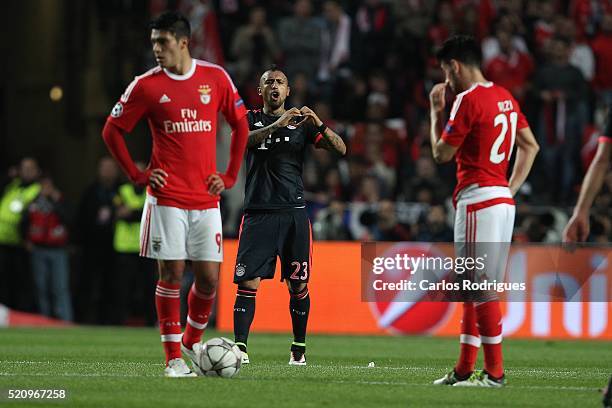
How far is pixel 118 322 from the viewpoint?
63.5 feet

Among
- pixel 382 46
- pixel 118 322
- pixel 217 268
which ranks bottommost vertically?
pixel 118 322

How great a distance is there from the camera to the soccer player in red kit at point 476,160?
841 cm

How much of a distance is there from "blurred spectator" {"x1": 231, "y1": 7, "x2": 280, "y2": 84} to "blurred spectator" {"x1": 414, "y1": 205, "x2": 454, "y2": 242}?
4375 millimetres

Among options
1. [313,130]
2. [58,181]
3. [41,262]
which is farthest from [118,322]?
[313,130]

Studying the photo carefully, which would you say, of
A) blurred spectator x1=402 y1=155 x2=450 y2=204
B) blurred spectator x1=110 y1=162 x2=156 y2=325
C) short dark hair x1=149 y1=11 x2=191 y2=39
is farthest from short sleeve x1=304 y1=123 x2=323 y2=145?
blurred spectator x1=110 y1=162 x2=156 y2=325

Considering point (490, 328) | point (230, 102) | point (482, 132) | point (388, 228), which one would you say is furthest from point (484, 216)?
point (388, 228)

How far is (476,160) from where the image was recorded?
28.0 feet

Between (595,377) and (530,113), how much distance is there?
9849 mm

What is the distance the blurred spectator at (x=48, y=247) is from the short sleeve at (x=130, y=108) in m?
10.4

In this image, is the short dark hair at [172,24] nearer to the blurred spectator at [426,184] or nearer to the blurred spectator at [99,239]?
the blurred spectator at [426,184]

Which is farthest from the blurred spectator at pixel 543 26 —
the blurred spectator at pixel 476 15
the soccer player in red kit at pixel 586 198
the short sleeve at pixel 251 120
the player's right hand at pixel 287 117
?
the soccer player in red kit at pixel 586 198

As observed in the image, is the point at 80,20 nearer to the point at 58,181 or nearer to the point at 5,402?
the point at 58,181

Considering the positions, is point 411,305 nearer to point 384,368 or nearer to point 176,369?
point 384,368

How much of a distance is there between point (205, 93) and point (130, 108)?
0.51 metres
